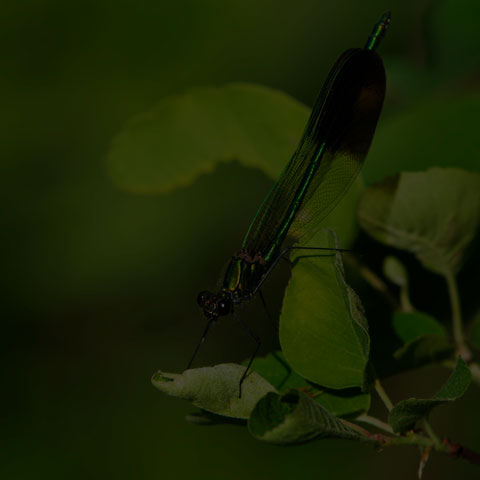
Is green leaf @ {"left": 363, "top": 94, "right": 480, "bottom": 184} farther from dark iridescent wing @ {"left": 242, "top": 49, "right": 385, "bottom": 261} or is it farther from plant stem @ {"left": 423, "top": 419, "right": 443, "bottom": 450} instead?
plant stem @ {"left": 423, "top": 419, "right": 443, "bottom": 450}

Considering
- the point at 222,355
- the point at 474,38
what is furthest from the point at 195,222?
the point at 474,38

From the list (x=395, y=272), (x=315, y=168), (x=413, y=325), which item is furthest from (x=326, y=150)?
(x=413, y=325)

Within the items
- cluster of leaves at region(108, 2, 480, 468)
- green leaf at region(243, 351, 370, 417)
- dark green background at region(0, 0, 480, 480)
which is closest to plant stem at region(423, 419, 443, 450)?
cluster of leaves at region(108, 2, 480, 468)

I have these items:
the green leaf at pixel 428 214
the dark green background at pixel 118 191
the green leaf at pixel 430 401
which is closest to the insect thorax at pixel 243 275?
the green leaf at pixel 428 214

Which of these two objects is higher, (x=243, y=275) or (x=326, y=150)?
(x=326, y=150)

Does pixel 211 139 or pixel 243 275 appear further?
pixel 243 275

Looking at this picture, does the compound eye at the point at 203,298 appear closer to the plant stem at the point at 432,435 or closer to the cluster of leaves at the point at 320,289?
the cluster of leaves at the point at 320,289

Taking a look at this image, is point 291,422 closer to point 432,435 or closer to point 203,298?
point 432,435
